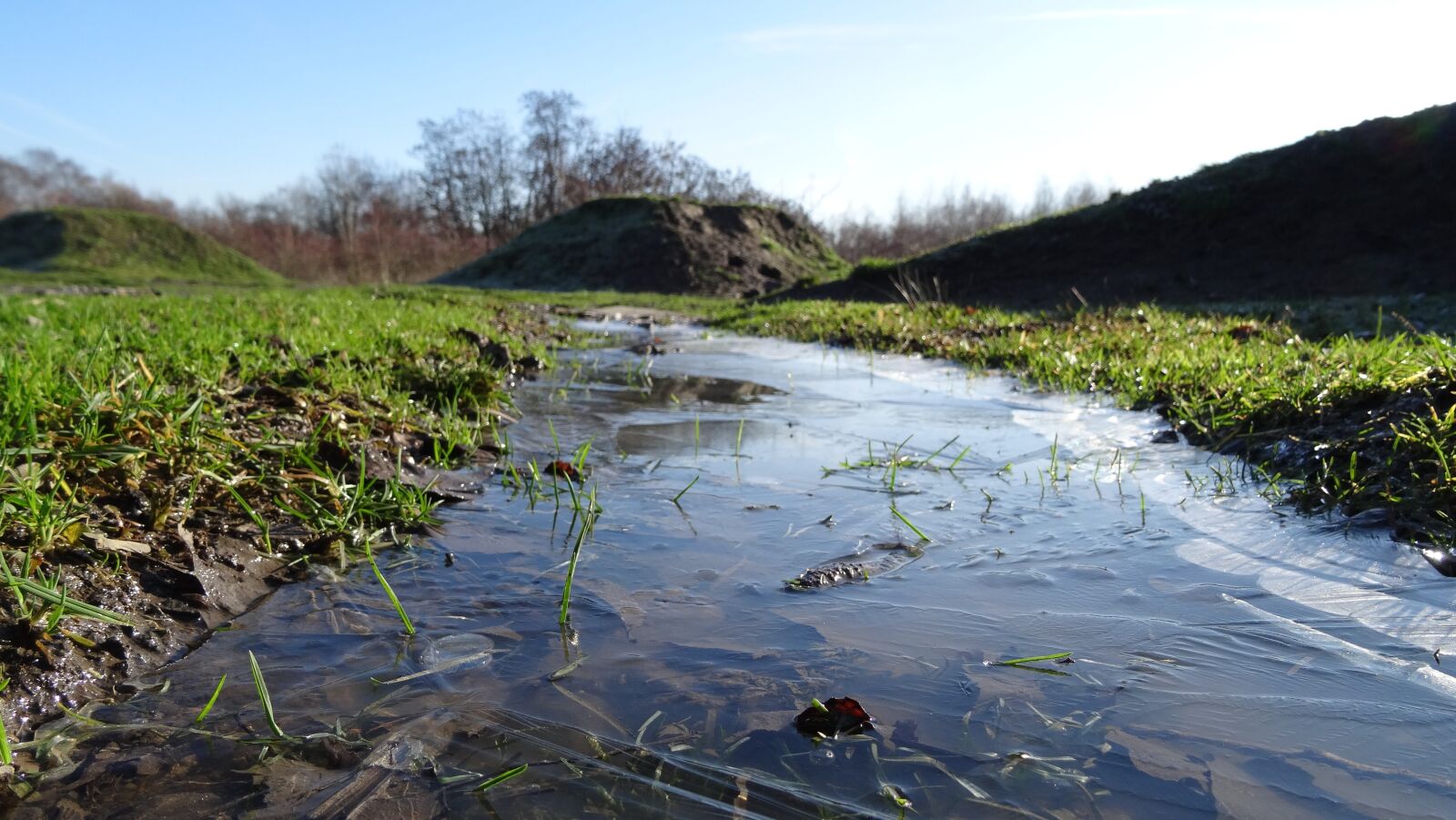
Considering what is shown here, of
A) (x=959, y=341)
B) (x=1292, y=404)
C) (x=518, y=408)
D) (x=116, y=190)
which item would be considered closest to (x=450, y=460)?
(x=518, y=408)

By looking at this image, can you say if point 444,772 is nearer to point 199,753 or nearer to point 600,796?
point 600,796

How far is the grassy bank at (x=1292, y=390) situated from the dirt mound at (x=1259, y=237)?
491 centimetres

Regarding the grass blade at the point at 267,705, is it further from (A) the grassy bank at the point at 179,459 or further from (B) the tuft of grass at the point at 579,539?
(B) the tuft of grass at the point at 579,539

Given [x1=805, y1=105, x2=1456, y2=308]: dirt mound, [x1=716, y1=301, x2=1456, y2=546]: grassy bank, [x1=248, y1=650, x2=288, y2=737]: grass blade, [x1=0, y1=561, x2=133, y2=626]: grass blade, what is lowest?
[x1=248, y1=650, x2=288, y2=737]: grass blade

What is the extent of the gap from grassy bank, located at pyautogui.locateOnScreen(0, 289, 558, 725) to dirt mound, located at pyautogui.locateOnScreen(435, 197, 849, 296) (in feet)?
63.8

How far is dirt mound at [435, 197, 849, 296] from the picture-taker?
23.8 metres

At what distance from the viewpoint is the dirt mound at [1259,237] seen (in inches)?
465

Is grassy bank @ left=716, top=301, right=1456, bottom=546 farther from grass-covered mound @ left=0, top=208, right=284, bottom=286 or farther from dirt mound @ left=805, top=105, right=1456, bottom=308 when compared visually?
grass-covered mound @ left=0, top=208, right=284, bottom=286

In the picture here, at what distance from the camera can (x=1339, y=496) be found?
2656 millimetres

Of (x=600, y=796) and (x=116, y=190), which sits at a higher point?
(x=116, y=190)

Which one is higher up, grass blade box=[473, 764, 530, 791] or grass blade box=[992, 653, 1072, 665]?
grass blade box=[992, 653, 1072, 665]

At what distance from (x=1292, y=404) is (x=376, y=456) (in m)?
3.45

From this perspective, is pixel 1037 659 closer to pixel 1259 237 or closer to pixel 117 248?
pixel 1259 237

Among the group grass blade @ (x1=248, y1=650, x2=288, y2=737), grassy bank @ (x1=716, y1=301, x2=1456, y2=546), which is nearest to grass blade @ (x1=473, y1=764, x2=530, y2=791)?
grass blade @ (x1=248, y1=650, x2=288, y2=737)
